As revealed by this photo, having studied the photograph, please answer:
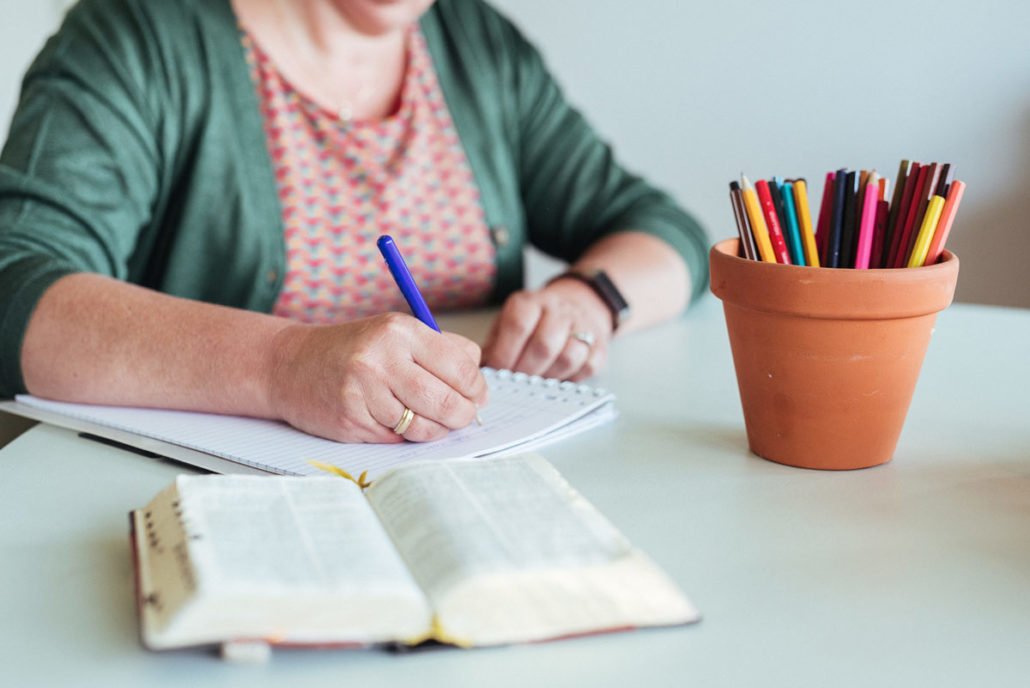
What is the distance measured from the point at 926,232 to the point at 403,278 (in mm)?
368

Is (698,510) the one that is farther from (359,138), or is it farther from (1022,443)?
(359,138)

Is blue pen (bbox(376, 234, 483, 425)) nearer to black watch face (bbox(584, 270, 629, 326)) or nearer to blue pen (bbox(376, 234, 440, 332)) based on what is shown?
blue pen (bbox(376, 234, 440, 332))

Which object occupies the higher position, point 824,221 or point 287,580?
point 824,221

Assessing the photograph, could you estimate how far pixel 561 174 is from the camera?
1481 millimetres

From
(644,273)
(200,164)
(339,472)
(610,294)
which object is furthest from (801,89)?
(339,472)

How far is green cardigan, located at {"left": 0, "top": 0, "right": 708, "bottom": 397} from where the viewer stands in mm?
1038

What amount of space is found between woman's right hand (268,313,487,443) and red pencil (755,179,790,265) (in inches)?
9.0

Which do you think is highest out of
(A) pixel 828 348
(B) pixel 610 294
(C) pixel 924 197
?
(C) pixel 924 197

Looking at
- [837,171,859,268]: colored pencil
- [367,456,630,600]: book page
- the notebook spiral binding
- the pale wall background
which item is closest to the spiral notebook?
the notebook spiral binding

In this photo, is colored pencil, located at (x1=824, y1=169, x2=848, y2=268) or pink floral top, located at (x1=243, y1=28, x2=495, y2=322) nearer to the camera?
colored pencil, located at (x1=824, y1=169, x2=848, y2=268)

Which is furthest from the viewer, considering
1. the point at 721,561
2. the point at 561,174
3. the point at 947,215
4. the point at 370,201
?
the point at 561,174

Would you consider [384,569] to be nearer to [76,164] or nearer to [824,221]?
[824,221]

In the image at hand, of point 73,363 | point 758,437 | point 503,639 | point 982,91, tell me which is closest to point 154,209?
point 73,363

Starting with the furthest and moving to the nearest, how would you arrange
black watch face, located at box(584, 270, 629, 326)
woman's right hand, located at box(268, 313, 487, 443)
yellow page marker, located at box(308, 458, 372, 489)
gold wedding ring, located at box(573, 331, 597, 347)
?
black watch face, located at box(584, 270, 629, 326) < gold wedding ring, located at box(573, 331, 597, 347) < woman's right hand, located at box(268, 313, 487, 443) < yellow page marker, located at box(308, 458, 372, 489)
